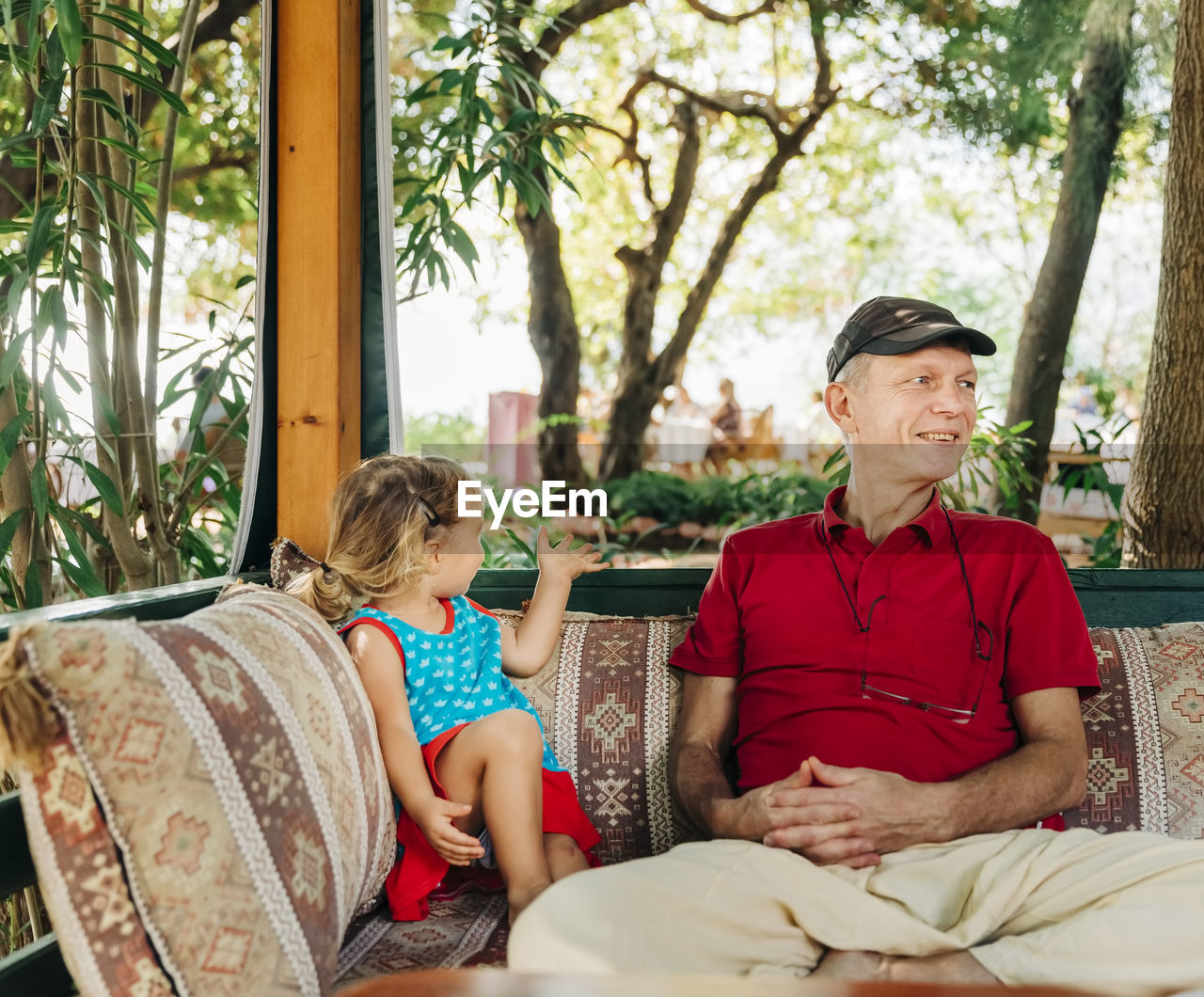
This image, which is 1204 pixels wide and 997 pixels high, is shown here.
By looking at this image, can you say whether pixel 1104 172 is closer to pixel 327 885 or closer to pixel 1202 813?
pixel 1202 813

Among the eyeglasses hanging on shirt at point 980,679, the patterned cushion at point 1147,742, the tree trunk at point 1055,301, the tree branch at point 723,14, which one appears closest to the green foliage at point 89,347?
the eyeglasses hanging on shirt at point 980,679

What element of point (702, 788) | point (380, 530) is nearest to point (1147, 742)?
point (702, 788)

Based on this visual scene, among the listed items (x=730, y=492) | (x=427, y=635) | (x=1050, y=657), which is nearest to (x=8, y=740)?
(x=427, y=635)

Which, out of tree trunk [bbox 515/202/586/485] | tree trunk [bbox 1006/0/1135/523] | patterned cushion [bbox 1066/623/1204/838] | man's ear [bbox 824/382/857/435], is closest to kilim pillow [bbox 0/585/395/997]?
man's ear [bbox 824/382/857/435]

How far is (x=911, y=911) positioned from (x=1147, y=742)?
0.67 m

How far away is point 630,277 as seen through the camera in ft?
27.9

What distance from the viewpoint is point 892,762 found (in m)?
1.61

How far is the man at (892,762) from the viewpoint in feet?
4.02

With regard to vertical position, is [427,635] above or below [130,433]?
below

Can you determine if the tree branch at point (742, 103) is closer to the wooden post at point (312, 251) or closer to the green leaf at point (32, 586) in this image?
the wooden post at point (312, 251)

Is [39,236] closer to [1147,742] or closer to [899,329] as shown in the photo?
[899,329]

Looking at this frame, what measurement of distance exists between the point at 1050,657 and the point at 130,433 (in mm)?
1856

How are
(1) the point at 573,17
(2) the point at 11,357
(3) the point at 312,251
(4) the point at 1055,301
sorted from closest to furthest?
(2) the point at 11,357 → (3) the point at 312,251 → (4) the point at 1055,301 → (1) the point at 573,17

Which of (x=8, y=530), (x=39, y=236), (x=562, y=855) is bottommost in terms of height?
(x=562, y=855)
